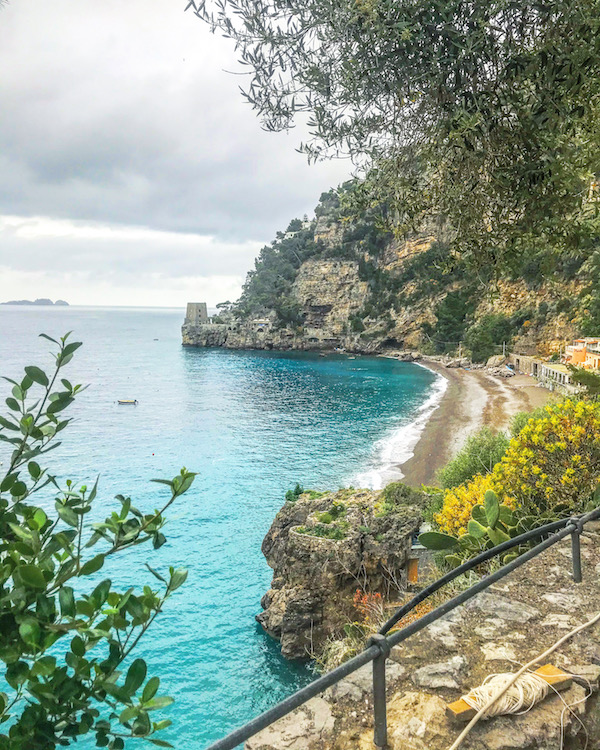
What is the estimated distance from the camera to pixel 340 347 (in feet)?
310

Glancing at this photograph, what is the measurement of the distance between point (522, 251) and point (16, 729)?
4.76 metres

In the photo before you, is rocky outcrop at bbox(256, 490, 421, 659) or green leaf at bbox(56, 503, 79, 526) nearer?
green leaf at bbox(56, 503, 79, 526)

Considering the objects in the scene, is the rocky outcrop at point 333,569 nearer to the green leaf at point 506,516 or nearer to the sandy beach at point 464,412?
the green leaf at point 506,516

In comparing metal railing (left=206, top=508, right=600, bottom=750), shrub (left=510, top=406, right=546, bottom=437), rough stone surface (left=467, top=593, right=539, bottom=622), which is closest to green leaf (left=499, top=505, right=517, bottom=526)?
rough stone surface (left=467, top=593, right=539, bottom=622)

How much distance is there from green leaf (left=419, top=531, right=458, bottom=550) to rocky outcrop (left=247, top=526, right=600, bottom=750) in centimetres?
242

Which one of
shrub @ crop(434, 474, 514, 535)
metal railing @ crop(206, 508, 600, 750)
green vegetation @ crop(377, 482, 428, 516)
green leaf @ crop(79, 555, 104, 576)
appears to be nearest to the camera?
metal railing @ crop(206, 508, 600, 750)

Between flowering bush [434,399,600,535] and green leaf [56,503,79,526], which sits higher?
green leaf [56,503,79,526]

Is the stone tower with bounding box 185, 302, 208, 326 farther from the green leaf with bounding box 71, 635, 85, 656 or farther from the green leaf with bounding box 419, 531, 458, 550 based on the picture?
the green leaf with bounding box 71, 635, 85, 656

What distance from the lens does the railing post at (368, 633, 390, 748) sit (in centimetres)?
209

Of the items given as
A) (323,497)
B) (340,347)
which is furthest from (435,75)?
(340,347)

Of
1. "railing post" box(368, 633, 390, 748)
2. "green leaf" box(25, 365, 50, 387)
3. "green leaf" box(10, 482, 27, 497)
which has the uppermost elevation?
"green leaf" box(25, 365, 50, 387)

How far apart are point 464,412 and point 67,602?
42050mm

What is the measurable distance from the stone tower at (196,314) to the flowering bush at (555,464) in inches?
4350

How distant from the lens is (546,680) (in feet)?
9.04
